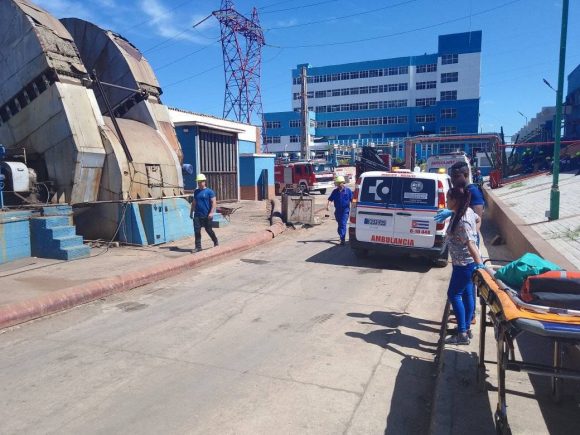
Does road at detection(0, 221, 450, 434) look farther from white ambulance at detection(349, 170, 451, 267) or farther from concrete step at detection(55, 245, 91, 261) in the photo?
concrete step at detection(55, 245, 91, 261)

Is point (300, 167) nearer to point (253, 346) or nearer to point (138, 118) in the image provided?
point (138, 118)

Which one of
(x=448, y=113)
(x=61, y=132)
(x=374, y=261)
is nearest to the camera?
(x=374, y=261)

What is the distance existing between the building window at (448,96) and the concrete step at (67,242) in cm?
7047

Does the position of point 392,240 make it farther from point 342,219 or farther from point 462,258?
point 462,258

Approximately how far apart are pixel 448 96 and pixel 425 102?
365 centimetres

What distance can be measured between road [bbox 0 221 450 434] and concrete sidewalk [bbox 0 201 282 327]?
302mm

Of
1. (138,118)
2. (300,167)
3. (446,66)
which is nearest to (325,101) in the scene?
(446,66)

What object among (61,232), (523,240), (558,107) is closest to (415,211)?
(523,240)

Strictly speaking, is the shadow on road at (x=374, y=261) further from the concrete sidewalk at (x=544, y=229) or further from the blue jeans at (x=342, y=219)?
the concrete sidewalk at (x=544, y=229)

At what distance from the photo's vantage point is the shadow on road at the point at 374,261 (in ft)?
29.8

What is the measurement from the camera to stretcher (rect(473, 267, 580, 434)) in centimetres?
261

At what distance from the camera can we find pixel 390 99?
245 feet

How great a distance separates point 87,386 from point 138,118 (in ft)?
35.2

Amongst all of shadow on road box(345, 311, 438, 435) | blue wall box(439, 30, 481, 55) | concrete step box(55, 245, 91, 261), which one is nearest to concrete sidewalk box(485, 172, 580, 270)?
shadow on road box(345, 311, 438, 435)
